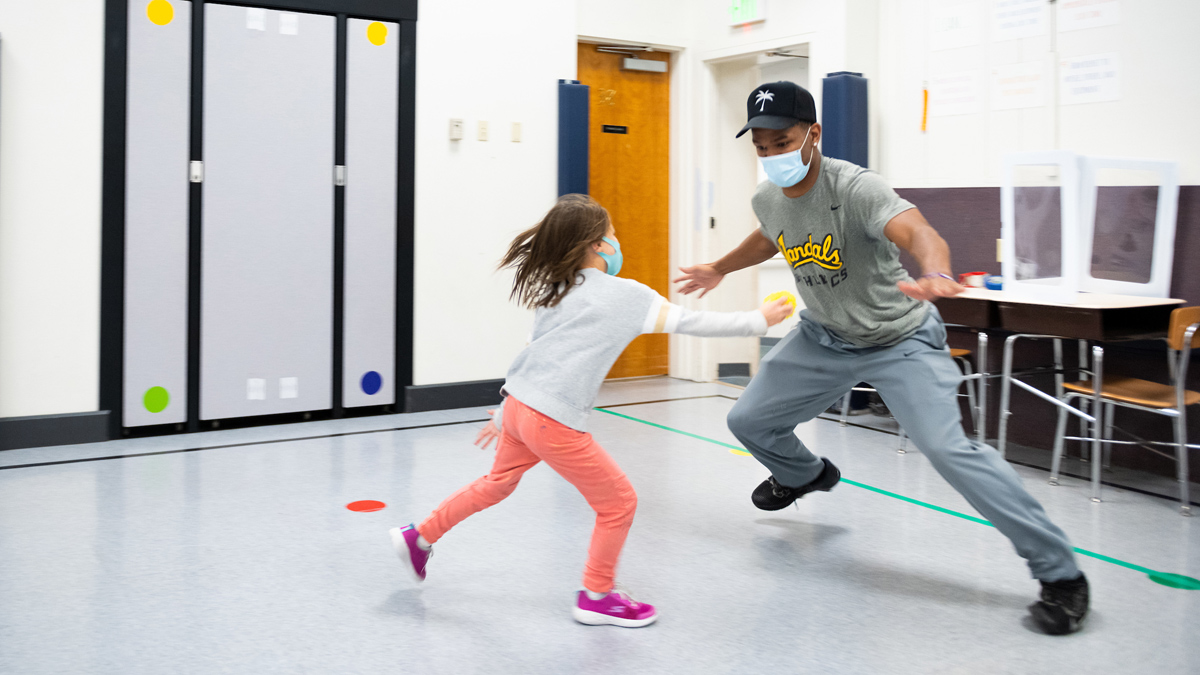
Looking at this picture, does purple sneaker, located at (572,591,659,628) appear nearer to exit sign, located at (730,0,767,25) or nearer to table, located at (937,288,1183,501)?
table, located at (937,288,1183,501)

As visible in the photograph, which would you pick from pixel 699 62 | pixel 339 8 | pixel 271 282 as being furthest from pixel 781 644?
pixel 699 62

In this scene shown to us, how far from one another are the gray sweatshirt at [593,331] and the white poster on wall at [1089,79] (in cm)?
297

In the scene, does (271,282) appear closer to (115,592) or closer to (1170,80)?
(115,592)

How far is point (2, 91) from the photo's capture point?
427cm

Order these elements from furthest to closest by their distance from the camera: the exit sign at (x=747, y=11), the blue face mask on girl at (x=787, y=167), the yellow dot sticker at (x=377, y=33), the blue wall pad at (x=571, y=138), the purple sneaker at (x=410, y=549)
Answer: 1. the exit sign at (x=747, y=11)
2. the blue wall pad at (x=571, y=138)
3. the yellow dot sticker at (x=377, y=33)
4. the blue face mask on girl at (x=787, y=167)
5. the purple sneaker at (x=410, y=549)

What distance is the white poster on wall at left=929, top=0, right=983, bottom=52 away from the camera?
16.3ft

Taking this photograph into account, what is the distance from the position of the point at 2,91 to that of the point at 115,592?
279cm

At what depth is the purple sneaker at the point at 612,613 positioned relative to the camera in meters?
2.48

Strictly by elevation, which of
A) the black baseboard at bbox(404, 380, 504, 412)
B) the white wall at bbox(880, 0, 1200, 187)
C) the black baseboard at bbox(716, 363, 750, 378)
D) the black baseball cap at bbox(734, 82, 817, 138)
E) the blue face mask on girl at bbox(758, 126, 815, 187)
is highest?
the white wall at bbox(880, 0, 1200, 187)

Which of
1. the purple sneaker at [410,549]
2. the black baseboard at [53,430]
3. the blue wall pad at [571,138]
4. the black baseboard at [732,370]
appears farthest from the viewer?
the black baseboard at [732,370]

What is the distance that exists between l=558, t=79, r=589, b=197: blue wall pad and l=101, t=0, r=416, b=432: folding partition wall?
2.98 ft

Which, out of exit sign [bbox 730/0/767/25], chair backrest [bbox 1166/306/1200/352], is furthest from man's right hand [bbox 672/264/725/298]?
exit sign [bbox 730/0/767/25]

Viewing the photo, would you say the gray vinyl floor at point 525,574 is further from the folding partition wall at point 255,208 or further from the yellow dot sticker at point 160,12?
the yellow dot sticker at point 160,12

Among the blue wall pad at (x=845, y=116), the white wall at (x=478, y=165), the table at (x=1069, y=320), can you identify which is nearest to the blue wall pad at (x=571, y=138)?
the white wall at (x=478, y=165)
